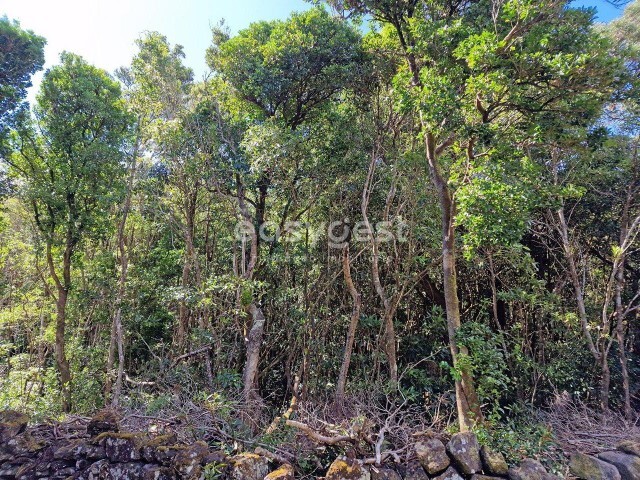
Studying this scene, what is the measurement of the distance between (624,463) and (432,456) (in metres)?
2.02

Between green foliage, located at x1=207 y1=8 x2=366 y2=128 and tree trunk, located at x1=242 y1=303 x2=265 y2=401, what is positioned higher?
green foliage, located at x1=207 y1=8 x2=366 y2=128

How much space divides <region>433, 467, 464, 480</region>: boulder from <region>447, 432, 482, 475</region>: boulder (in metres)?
0.05

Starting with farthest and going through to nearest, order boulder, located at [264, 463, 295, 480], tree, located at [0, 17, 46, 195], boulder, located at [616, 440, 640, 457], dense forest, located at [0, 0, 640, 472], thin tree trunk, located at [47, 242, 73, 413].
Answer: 1. thin tree trunk, located at [47, 242, 73, 413]
2. tree, located at [0, 17, 46, 195]
3. dense forest, located at [0, 0, 640, 472]
4. boulder, located at [616, 440, 640, 457]
5. boulder, located at [264, 463, 295, 480]

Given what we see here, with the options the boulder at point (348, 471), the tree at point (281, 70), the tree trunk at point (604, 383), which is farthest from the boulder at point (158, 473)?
the tree trunk at point (604, 383)

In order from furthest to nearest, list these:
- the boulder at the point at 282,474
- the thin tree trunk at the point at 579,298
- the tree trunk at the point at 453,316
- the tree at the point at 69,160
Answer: the tree at the point at 69,160 → the thin tree trunk at the point at 579,298 → the tree trunk at the point at 453,316 → the boulder at the point at 282,474

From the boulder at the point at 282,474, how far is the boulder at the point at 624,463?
3.09m

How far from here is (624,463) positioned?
124 inches

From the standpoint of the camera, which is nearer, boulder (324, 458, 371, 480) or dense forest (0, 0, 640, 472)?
boulder (324, 458, 371, 480)

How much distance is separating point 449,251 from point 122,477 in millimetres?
4186

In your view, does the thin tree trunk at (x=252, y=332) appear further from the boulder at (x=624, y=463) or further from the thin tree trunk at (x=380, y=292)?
the boulder at (x=624, y=463)

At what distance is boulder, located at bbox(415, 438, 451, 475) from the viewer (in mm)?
2766

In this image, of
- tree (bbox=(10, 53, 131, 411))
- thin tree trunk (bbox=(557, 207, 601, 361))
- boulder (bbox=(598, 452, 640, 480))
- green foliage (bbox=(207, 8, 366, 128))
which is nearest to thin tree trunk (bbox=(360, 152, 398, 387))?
green foliage (bbox=(207, 8, 366, 128))

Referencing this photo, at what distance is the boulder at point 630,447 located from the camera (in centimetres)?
333

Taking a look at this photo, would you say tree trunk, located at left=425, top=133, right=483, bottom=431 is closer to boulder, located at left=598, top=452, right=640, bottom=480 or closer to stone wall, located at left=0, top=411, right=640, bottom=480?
stone wall, located at left=0, top=411, right=640, bottom=480
